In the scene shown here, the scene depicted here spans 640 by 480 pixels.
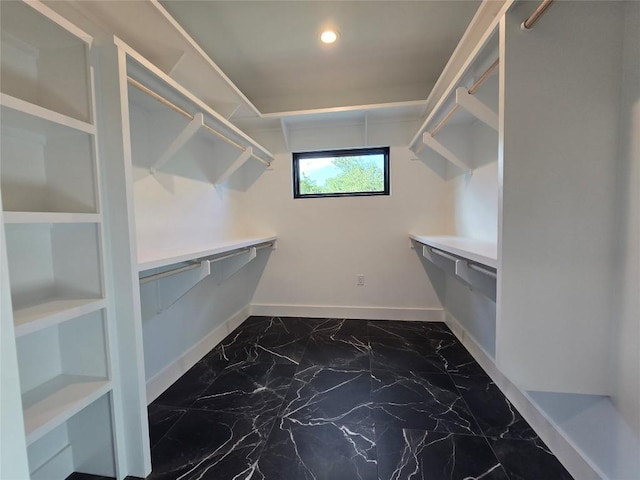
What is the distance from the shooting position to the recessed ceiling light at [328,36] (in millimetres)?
1691

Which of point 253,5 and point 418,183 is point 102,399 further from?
point 418,183

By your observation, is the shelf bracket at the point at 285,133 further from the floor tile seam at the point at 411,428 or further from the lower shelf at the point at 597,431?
the lower shelf at the point at 597,431

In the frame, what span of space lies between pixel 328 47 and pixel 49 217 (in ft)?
6.22

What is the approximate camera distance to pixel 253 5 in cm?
148

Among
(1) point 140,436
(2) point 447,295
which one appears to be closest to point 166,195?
(1) point 140,436

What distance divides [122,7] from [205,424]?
6.53 ft

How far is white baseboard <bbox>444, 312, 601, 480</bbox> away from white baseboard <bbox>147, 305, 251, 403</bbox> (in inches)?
78.2

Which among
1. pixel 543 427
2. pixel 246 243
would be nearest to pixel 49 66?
pixel 246 243

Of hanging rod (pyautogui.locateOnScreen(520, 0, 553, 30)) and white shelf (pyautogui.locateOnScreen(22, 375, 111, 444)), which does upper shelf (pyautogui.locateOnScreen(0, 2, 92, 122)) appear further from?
hanging rod (pyautogui.locateOnScreen(520, 0, 553, 30))

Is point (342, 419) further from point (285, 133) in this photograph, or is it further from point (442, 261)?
point (285, 133)

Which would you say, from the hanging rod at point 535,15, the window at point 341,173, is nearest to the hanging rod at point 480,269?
the hanging rod at point 535,15

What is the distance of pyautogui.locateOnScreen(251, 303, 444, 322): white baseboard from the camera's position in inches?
106

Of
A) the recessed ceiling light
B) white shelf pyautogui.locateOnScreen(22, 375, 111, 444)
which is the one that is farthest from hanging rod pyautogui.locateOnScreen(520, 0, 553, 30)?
white shelf pyautogui.locateOnScreen(22, 375, 111, 444)

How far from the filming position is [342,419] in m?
1.38
